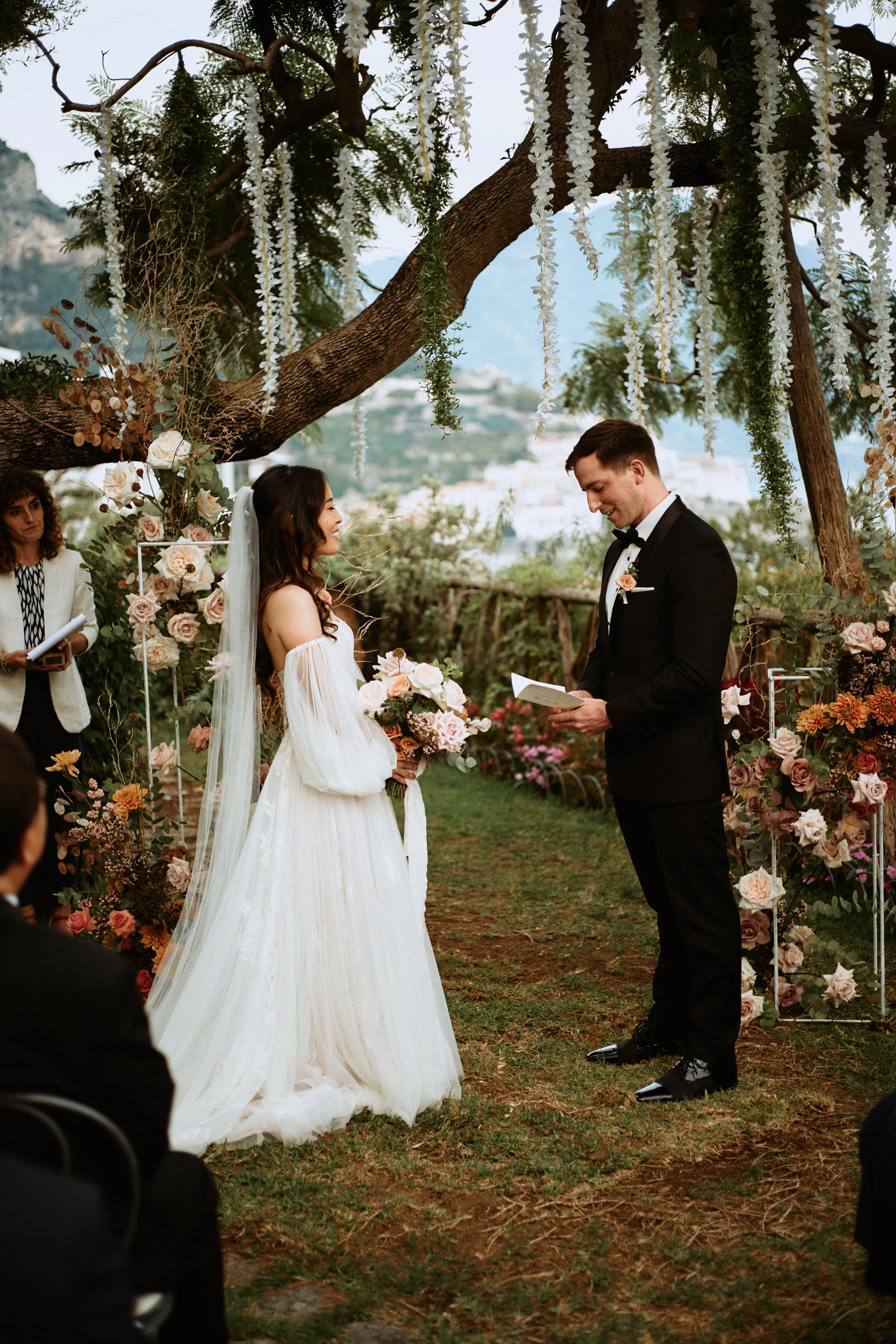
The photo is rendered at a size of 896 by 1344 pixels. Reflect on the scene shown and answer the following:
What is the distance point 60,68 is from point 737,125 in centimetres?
281

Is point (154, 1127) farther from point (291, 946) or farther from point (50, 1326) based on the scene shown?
point (291, 946)

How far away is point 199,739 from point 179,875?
1.65ft

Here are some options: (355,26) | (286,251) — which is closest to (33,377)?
(286,251)

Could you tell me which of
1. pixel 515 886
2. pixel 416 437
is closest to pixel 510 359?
pixel 416 437

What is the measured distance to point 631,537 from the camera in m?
3.52

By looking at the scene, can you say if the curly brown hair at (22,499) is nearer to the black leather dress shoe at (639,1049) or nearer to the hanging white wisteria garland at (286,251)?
the hanging white wisteria garland at (286,251)

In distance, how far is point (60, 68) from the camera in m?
4.70

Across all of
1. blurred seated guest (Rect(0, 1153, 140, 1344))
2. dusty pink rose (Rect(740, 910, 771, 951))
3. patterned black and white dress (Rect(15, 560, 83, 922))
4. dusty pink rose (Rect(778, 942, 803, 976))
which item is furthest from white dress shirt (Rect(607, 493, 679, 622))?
blurred seated guest (Rect(0, 1153, 140, 1344))

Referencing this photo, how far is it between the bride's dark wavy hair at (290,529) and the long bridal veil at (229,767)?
3cm

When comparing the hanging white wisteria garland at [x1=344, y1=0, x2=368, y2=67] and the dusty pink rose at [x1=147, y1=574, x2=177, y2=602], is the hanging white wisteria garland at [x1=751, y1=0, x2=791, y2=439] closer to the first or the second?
the hanging white wisteria garland at [x1=344, y1=0, x2=368, y2=67]

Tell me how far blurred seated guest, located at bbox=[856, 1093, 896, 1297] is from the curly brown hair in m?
3.77

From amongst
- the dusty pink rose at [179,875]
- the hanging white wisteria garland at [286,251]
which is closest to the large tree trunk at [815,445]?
the hanging white wisteria garland at [286,251]

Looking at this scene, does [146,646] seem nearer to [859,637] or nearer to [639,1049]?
[639,1049]

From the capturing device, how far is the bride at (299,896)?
10.8ft
